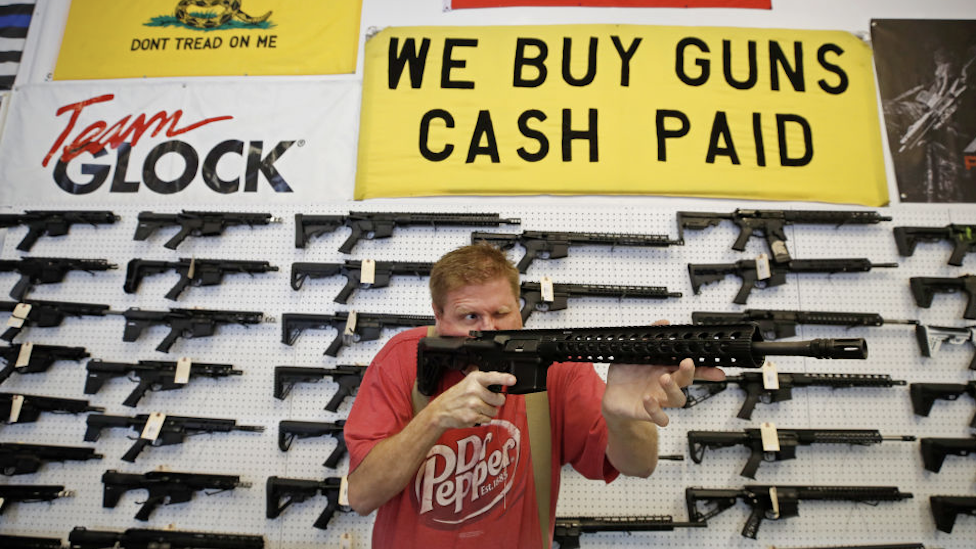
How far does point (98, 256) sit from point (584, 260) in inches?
149

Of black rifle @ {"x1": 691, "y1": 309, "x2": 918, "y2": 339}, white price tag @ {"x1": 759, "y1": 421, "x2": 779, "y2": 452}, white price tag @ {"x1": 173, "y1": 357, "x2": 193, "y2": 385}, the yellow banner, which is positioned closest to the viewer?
white price tag @ {"x1": 759, "y1": 421, "x2": 779, "y2": 452}

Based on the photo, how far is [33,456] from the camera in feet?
13.0

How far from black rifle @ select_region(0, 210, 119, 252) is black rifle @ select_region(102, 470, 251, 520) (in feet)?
6.28

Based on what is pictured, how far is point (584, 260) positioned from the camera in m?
4.11

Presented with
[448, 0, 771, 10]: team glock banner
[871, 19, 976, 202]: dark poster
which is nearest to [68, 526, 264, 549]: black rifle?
[448, 0, 771, 10]: team glock banner

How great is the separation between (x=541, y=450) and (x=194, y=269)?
326 centimetres

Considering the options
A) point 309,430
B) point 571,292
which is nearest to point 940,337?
point 571,292

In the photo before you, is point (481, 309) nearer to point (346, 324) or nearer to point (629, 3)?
point (346, 324)

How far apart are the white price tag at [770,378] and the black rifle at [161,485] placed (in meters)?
3.58

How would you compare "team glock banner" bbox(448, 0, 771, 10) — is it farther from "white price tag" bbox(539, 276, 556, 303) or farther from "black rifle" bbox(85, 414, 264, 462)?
"black rifle" bbox(85, 414, 264, 462)

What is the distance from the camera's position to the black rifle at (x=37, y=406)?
405 centimetres

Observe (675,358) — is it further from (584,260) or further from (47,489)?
(47,489)

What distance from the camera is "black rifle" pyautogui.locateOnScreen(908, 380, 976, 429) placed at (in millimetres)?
3746

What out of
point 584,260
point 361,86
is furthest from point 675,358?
point 361,86
